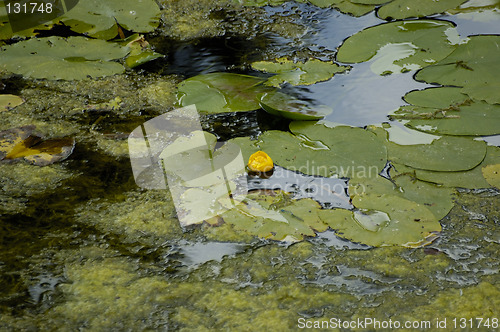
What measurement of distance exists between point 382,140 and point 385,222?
43cm

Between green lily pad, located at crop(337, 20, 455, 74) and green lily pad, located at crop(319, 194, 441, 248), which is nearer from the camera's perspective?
green lily pad, located at crop(319, 194, 441, 248)

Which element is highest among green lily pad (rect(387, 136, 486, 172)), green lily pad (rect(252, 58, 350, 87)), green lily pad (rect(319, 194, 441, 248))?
green lily pad (rect(252, 58, 350, 87))

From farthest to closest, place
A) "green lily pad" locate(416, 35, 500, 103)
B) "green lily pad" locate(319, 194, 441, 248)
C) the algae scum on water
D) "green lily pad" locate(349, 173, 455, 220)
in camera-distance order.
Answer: "green lily pad" locate(416, 35, 500, 103) → "green lily pad" locate(349, 173, 455, 220) → "green lily pad" locate(319, 194, 441, 248) → the algae scum on water

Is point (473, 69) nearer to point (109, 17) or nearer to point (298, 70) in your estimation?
point (298, 70)

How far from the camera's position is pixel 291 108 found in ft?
6.11

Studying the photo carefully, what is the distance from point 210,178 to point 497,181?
93cm

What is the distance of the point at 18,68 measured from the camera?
7.43 ft

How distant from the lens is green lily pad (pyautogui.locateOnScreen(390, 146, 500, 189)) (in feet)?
5.10

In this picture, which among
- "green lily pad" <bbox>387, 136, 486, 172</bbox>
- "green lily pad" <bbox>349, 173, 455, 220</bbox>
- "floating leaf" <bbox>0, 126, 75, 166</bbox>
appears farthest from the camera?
"floating leaf" <bbox>0, 126, 75, 166</bbox>

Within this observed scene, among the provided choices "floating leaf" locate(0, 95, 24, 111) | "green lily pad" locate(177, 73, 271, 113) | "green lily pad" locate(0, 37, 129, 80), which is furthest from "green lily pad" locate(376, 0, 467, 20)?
"floating leaf" locate(0, 95, 24, 111)

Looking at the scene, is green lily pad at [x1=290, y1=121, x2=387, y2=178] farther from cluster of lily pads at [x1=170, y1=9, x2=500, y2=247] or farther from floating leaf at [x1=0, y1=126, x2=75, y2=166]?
floating leaf at [x1=0, y1=126, x2=75, y2=166]

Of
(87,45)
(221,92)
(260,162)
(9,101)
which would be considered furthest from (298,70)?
(9,101)

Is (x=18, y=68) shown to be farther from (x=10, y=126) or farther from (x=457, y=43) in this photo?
(x=457, y=43)

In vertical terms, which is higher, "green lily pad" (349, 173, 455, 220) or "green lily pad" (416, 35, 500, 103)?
"green lily pad" (416, 35, 500, 103)
